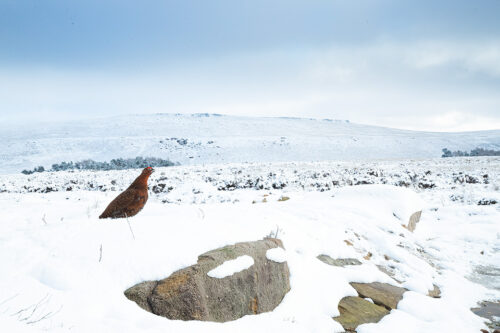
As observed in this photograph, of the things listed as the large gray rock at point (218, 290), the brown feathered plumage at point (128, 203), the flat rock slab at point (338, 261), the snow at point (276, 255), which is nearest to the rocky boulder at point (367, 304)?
the flat rock slab at point (338, 261)

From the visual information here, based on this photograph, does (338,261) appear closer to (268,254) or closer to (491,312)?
(268,254)

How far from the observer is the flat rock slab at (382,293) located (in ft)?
12.5

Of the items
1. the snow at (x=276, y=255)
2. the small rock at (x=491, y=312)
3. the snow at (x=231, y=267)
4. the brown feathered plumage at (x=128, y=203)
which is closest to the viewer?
the snow at (x=231, y=267)

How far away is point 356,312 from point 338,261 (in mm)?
1140

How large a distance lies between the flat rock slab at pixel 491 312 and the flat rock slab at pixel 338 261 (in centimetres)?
156

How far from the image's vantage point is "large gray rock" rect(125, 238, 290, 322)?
2432mm

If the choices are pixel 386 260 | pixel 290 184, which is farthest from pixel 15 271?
pixel 290 184

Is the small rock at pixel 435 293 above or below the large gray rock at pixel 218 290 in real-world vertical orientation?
below

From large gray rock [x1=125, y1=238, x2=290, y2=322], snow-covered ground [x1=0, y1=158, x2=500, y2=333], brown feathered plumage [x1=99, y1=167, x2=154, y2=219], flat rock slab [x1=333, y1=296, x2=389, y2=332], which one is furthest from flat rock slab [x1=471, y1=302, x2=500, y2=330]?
brown feathered plumage [x1=99, y1=167, x2=154, y2=219]

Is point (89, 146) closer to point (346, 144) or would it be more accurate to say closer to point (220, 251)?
point (346, 144)

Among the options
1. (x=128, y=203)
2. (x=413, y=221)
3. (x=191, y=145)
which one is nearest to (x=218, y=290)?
(x=128, y=203)

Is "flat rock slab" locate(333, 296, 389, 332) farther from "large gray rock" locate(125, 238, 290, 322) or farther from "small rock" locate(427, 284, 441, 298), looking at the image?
"small rock" locate(427, 284, 441, 298)

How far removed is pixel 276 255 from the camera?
343 cm

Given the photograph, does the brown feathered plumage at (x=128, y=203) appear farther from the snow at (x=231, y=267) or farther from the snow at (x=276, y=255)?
the snow at (x=276, y=255)
